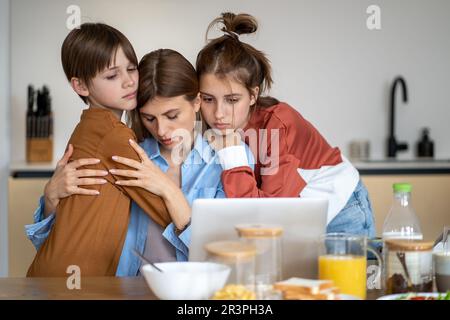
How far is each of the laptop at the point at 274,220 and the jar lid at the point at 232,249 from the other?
3.4 inches

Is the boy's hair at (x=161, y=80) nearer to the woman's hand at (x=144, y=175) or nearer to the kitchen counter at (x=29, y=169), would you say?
the woman's hand at (x=144, y=175)

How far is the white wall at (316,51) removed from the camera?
113 inches

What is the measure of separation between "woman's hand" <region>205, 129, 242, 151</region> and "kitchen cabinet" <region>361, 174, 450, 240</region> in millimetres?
1267

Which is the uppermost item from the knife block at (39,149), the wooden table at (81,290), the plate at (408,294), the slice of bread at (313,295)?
the knife block at (39,149)

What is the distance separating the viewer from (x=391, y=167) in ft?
12.1

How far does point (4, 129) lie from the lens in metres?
3.22

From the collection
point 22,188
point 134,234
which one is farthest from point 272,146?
point 22,188

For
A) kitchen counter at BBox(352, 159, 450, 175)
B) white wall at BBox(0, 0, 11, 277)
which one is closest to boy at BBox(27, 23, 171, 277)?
white wall at BBox(0, 0, 11, 277)

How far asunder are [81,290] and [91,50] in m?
0.95

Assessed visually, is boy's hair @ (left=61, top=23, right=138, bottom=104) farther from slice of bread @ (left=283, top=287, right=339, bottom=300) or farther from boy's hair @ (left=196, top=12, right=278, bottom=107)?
slice of bread @ (left=283, top=287, right=339, bottom=300)

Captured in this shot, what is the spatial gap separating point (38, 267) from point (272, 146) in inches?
36.3

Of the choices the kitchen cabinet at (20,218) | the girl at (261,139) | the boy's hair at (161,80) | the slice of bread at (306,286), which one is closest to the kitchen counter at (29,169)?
the kitchen cabinet at (20,218)
